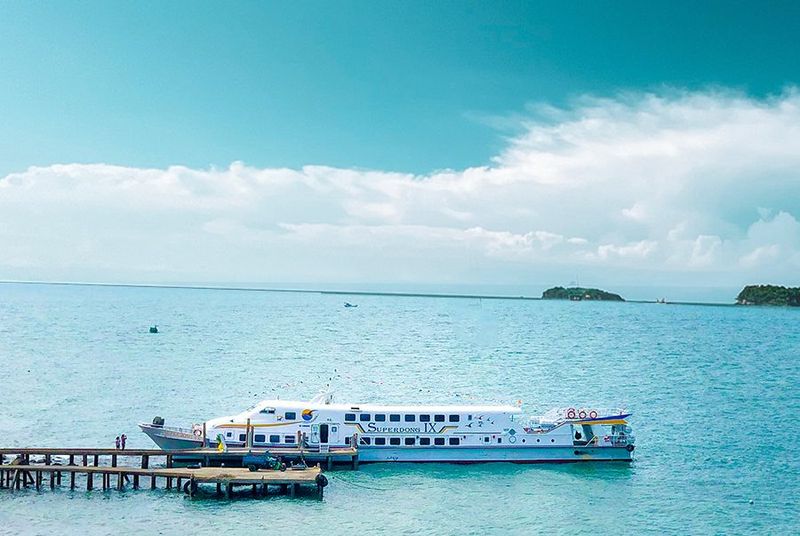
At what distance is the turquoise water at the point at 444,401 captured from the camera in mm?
52500

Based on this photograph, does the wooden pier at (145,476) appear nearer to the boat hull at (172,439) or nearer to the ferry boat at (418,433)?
the boat hull at (172,439)

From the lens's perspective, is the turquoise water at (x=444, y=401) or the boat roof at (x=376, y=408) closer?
the turquoise water at (x=444, y=401)

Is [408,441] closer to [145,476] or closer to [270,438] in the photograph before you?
[270,438]

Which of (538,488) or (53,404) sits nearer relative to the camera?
(538,488)

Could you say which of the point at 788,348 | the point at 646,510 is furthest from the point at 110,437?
the point at 788,348

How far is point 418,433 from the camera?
6656cm

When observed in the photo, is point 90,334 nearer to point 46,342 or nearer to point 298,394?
point 46,342

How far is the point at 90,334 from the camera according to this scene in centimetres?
19638

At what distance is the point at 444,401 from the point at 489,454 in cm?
3578

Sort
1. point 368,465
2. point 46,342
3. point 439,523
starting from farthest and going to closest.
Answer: point 46,342 < point 368,465 < point 439,523

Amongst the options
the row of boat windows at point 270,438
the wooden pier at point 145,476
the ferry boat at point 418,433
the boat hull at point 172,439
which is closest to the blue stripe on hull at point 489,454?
the ferry boat at point 418,433

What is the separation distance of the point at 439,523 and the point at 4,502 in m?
31.9

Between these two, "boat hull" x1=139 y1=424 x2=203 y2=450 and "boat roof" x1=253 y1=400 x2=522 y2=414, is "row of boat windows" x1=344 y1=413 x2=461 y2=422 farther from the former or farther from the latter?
"boat hull" x1=139 y1=424 x2=203 y2=450

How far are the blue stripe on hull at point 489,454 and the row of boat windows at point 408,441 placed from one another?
0.45 m
